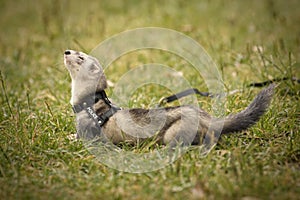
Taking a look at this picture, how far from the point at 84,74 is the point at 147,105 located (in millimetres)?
1047

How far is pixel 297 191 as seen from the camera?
251cm

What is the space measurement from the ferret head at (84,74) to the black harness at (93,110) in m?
0.04

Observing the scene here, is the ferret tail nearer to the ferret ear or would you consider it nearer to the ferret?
the ferret

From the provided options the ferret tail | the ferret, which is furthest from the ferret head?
the ferret tail

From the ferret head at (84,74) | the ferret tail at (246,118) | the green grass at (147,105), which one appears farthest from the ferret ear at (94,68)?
the ferret tail at (246,118)

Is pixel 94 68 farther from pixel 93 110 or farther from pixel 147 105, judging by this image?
pixel 147 105

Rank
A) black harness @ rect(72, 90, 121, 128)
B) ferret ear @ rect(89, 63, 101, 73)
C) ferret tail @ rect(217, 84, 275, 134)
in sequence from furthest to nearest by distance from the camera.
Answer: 1. ferret ear @ rect(89, 63, 101, 73)
2. black harness @ rect(72, 90, 121, 128)
3. ferret tail @ rect(217, 84, 275, 134)

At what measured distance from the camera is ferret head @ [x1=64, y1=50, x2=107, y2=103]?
3.17 m

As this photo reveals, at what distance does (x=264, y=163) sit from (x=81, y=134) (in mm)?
1358

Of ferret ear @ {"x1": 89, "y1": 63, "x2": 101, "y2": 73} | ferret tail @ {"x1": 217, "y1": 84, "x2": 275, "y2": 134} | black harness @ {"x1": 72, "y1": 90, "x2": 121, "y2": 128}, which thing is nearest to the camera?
ferret tail @ {"x1": 217, "y1": 84, "x2": 275, "y2": 134}

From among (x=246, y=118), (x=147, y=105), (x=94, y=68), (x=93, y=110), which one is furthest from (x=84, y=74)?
(x=246, y=118)

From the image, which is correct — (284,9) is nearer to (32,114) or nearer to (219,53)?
(219,53)

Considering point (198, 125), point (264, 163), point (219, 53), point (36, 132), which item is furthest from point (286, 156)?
point (219, 53)

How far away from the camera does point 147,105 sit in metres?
4.08
